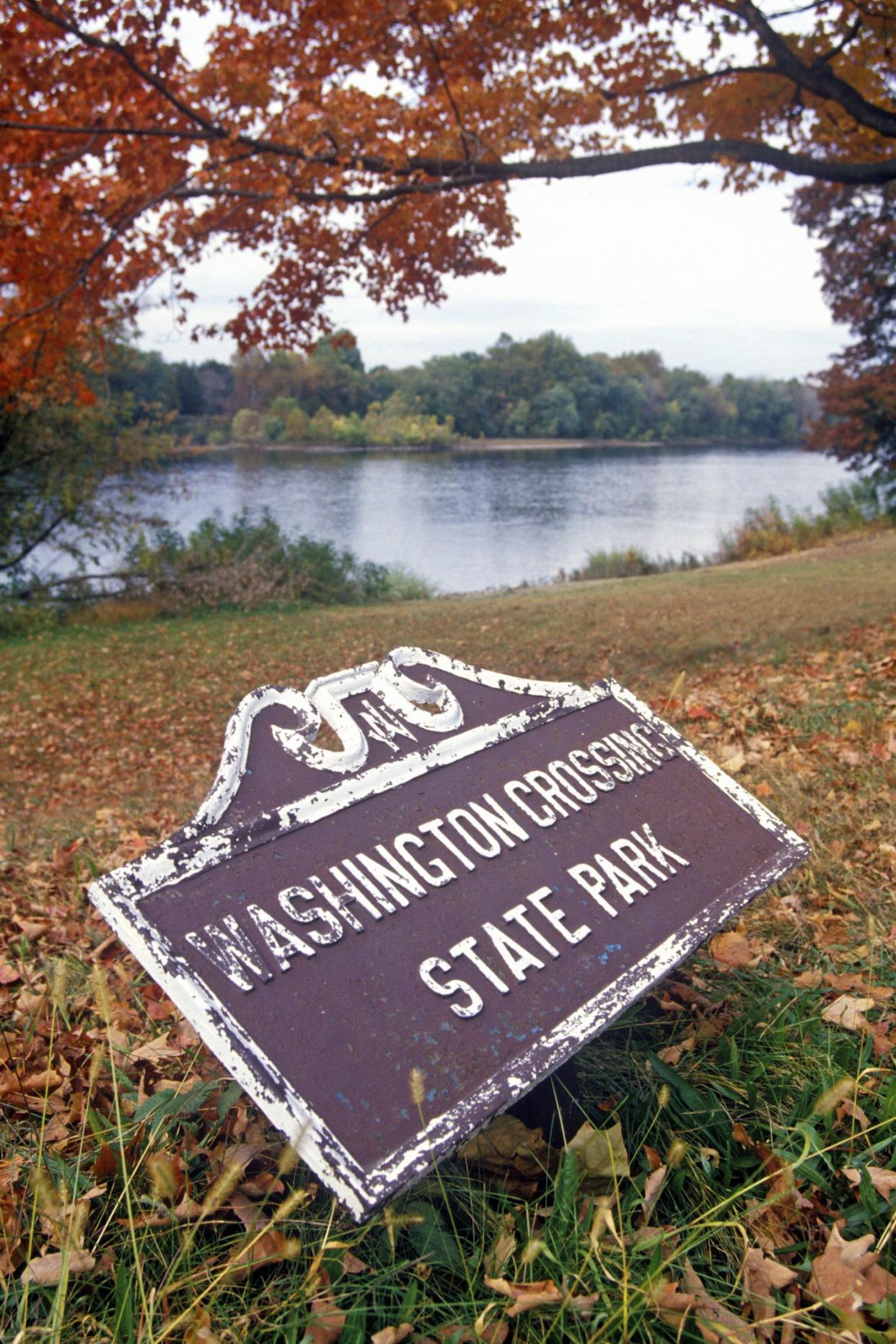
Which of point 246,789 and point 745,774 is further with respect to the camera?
point 745,774

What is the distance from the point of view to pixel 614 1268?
1929mm

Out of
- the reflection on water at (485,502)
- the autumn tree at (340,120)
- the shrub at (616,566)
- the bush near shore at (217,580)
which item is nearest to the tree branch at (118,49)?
the autumn tree at (340,120)

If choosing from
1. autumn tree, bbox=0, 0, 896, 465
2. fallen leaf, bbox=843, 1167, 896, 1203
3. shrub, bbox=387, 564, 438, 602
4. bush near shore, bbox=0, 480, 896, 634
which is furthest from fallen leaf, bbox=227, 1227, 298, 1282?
shrub, bbox=387, 564, 438, 602

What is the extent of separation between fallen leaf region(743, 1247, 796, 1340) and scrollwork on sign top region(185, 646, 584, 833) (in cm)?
132

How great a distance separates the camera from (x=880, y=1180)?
2158mm

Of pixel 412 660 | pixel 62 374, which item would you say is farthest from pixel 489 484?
pixel 412 660

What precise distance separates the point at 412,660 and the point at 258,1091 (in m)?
1.34

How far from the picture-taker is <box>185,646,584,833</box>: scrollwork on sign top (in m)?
2.34

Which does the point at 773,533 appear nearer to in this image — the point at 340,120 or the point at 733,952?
the point at 340,120

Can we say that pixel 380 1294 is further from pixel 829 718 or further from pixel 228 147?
pixel 228 147

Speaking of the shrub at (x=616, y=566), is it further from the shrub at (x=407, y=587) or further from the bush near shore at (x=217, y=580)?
the shrub at (x=407, y=587)

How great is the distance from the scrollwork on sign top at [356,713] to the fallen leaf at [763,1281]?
4.33ft

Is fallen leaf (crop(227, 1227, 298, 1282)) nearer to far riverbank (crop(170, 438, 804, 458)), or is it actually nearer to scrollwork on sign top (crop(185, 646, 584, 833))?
scrollwork on sign top (crop(185, 646, 584, 833))

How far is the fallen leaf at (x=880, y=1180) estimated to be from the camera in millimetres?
2148
